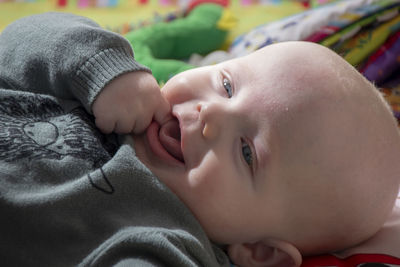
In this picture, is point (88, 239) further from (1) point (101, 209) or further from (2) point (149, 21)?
(2) point (149, 21)

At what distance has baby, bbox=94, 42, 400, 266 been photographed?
0.89m

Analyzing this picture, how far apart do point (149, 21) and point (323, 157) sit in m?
1.13

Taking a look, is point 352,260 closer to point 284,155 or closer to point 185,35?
point 284,155

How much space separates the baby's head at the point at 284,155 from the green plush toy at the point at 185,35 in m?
0.70

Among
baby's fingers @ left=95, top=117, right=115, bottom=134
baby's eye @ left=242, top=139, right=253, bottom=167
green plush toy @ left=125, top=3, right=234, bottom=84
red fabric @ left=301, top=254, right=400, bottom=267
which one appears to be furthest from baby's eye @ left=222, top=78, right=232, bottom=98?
green plush toy @ left=125, top=3, right=234, bottom=84

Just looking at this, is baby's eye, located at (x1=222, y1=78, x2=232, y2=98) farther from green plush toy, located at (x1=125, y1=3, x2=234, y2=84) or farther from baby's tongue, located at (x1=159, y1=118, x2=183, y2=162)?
green plush toy, located at (x1=125, y1=3, x2=234, y2=84)

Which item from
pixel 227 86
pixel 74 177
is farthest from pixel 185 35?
pixel 74 177

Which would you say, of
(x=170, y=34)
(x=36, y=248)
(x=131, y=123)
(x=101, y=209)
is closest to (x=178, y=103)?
(x=131, y=123)

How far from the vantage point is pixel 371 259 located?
38.4 inches

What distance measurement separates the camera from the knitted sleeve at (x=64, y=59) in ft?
3.05

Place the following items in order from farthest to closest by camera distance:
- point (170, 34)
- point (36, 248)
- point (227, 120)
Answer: point (170, 34)
point (227, 120)
point (36, 248)

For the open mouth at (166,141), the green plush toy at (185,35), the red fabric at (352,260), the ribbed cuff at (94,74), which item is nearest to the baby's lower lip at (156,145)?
the open mouth at (166,141)

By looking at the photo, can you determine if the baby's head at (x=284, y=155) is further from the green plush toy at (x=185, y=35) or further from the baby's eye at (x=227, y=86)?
the green plush toy at (x=185, y=35)

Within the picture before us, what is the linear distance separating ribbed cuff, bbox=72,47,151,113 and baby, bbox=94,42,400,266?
3 cm
